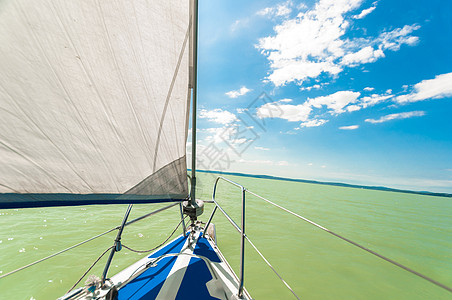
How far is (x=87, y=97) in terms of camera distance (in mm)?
1002

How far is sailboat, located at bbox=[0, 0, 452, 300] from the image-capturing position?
2.48ft

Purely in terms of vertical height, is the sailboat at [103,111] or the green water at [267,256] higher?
the sailboat at [103,111]

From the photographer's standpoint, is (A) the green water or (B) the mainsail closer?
(B) the mainsail

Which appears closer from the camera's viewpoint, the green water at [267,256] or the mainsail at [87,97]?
the mainsail at [87,97]

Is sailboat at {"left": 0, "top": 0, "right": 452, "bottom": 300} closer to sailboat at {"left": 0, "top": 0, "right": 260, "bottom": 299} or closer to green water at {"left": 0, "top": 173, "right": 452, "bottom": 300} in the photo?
sailboat at {"left": 0, "top": 0, "right": 260, "bottom": 299}

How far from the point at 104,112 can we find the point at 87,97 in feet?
0.43

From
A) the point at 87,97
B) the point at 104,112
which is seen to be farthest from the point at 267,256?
the point at 87,97

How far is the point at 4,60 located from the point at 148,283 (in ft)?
6.26

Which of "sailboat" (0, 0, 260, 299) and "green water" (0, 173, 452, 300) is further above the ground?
"sailboat" (0, 0, 260, 299)

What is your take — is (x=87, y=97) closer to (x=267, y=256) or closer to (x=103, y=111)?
(x=103, y=111)

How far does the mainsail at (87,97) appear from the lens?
746 millimetres

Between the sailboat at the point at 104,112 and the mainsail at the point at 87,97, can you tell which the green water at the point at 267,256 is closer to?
the sailboat at the point at 104,112

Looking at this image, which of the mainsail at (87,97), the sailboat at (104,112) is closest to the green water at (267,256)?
the sailboat at (104,112)

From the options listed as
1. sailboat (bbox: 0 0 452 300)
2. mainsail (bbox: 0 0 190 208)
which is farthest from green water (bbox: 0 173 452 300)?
mainsail (bbox: 0 0 190 208)
